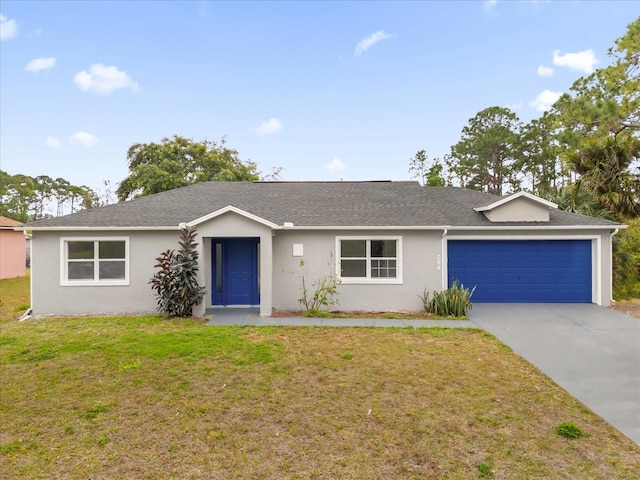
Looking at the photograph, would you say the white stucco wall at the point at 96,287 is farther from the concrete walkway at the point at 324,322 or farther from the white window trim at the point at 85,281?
the concrete walkway at the point at 324,322

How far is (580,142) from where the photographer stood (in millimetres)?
12312

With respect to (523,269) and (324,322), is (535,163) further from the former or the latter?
(324,322)

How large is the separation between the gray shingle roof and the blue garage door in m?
0.82

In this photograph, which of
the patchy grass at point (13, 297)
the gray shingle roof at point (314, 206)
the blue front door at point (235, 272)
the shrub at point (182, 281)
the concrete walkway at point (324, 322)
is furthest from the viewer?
the blue front door at point (235, 272)

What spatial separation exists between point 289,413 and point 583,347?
6665 mm

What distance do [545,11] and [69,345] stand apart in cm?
2110

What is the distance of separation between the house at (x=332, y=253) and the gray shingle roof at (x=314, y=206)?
80 mm

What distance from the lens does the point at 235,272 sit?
11219 millimetres

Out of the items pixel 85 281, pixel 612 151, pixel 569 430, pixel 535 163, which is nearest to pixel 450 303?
pixel 569 430

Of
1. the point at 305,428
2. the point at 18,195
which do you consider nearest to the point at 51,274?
the point at 305,428

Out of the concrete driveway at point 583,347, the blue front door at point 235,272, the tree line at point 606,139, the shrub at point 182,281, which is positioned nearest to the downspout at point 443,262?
the concrete driveway at point 583,347

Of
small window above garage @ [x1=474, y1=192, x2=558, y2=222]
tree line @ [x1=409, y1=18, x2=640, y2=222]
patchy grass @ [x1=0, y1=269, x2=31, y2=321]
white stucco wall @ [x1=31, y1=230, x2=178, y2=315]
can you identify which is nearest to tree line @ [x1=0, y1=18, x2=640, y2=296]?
tree line @ [x1=409, y1=18, x2=640, y2=222]

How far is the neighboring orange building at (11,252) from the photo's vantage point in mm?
19538

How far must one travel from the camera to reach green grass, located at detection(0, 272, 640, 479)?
11.2 feet
